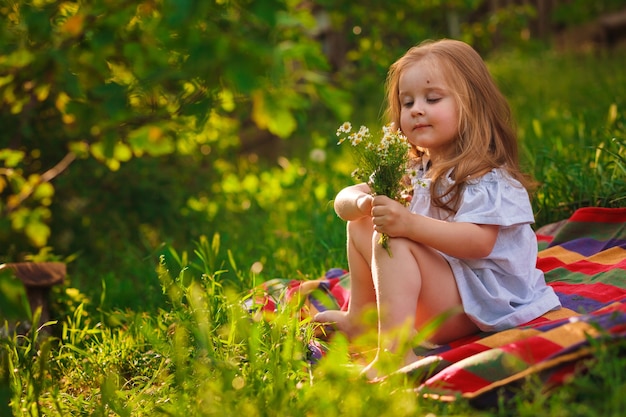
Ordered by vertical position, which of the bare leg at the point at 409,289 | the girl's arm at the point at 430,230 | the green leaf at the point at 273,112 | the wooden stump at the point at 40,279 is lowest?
the wooden stump at the point at 40,279

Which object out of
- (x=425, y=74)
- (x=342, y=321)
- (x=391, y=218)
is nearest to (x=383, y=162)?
(x=391, y=218)

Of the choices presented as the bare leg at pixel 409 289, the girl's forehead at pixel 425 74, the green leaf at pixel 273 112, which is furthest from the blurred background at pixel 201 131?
the bare leg at pixel 409 289

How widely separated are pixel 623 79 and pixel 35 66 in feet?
13.6

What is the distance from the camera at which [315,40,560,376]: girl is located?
2.01 metres

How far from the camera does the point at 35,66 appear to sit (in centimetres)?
202

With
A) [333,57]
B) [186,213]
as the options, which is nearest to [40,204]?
[186,213]

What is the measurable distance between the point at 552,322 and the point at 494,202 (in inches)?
14.1

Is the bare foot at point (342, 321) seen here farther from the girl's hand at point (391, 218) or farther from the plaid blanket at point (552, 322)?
the girl's hand at point (391, 218)

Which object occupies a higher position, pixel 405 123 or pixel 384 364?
pixel 405 123

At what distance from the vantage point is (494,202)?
6.89ft

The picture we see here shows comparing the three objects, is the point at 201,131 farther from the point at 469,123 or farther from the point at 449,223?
the point at 449,223

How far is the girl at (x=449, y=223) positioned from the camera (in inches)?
79.1

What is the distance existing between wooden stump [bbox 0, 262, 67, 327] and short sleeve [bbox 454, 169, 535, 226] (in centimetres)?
143

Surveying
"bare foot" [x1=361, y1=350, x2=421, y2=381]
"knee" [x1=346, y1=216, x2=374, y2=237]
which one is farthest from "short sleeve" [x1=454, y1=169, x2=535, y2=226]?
"bare foot" [x1=361, y1=350, x2=421, y2=381]
